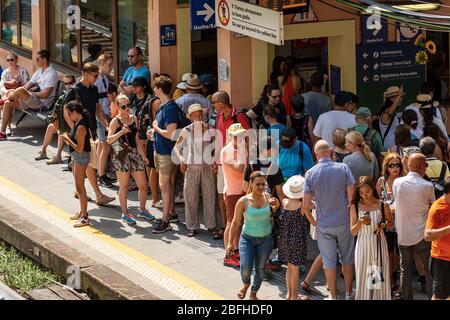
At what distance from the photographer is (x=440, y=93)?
60.2ft

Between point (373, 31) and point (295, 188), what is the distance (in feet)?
19.1

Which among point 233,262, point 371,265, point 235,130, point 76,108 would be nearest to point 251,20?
point 235,130

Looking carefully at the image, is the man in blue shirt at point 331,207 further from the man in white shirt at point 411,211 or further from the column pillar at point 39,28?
the column pillar at point 39,28

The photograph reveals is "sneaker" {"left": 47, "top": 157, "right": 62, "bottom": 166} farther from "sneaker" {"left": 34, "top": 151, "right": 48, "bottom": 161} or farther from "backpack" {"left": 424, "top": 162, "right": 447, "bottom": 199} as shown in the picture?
"backpack" {"left": 424, "top": 162, "right": 447, "bottom": 199}

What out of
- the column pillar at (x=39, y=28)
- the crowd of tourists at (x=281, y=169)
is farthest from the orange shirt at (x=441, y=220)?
the column pillar at (x=39, y=28)

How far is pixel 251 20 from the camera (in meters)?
14.1

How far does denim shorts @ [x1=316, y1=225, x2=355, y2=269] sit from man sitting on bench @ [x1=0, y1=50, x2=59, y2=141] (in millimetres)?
7744

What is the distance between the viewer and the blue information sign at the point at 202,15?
51.8ft

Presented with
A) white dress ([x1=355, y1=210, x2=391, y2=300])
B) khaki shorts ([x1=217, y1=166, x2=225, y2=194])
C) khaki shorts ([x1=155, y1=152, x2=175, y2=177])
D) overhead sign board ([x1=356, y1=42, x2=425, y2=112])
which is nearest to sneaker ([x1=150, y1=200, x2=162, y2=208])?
khaki shorts ([x1=155, y1=152, x2=175, y2=177])

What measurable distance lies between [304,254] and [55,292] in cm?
274

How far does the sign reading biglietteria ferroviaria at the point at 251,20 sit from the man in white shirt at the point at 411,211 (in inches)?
95.3

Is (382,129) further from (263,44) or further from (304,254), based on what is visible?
(304,254)

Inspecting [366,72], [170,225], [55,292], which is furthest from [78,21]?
[55,292]

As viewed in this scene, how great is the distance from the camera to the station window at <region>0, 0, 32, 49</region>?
2161cm
